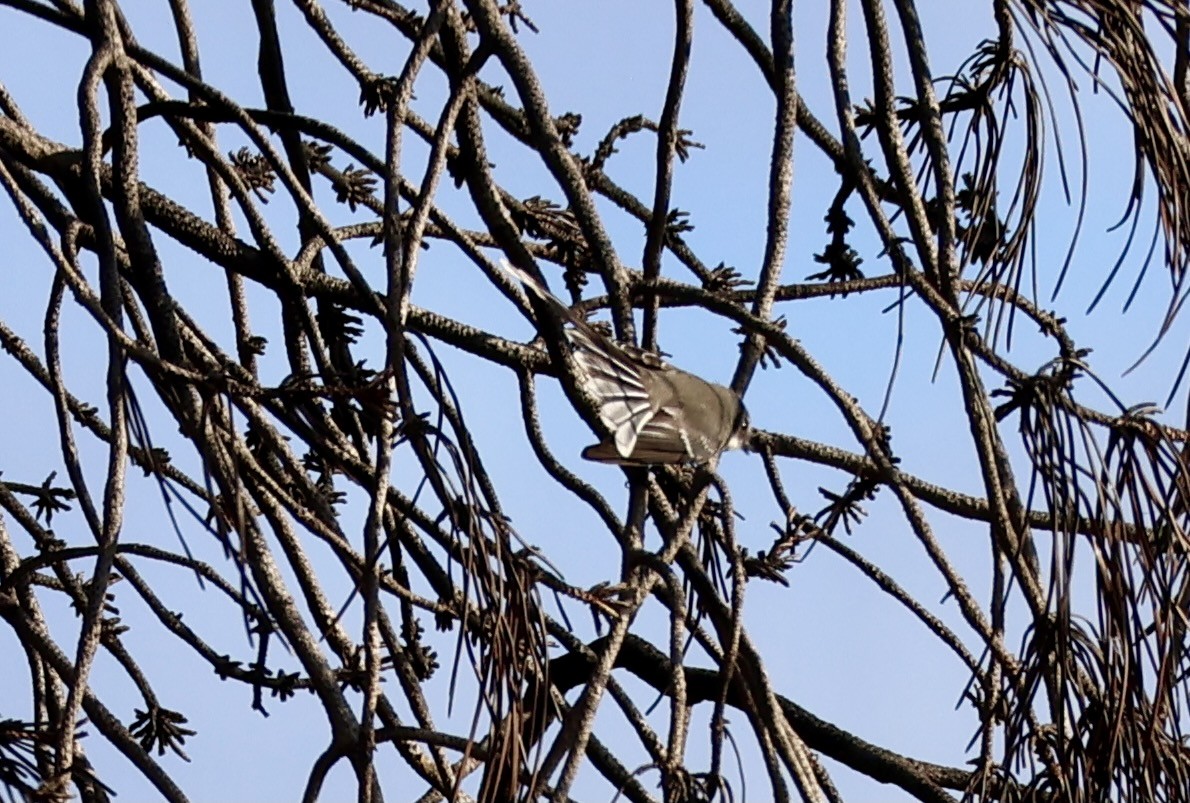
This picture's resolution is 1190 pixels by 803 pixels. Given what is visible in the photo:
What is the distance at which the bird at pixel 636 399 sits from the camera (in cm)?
174

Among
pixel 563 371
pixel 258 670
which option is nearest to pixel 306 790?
pixel 258 670

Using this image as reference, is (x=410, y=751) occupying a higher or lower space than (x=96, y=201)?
lower

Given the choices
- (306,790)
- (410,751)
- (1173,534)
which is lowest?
(306,790)

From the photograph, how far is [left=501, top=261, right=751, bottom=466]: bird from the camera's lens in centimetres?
174

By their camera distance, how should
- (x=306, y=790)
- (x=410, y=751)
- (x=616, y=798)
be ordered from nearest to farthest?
(x=306, y=790) < (x=616, y=798) < (x=410, y=751)

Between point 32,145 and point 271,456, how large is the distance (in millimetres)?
440

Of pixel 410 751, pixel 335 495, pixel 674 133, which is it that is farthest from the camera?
pixel 335 495

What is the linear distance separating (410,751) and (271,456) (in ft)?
1.48

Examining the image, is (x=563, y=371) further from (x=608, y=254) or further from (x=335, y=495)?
(x=335, y=495)

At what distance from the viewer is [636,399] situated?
1.77 meters

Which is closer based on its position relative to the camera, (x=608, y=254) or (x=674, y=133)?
(x=608, y=254)

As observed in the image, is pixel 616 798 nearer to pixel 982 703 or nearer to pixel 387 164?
pixel 982 703

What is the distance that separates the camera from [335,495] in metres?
2.30

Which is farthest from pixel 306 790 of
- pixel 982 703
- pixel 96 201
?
pixel 982 703
